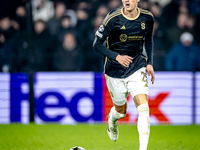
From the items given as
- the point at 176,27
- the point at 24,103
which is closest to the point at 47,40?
the point at 24,103

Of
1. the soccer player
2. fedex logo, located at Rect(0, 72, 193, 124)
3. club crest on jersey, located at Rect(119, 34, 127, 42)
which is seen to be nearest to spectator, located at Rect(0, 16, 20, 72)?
fedex logo, located at Rect(0, 72, 193, 124)

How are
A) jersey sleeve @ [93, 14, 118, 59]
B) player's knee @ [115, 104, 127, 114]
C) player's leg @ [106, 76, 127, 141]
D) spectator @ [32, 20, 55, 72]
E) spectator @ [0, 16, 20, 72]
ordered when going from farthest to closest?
spectator @ [32, 20, 55, 72] < spectator @ [0, 16, 20, 72] < player's knee @ [115, 104, 127, 114] < player's leg @ [106, 76, 127, 141] < jersey sleeve @ [93, 14, 118, 59]

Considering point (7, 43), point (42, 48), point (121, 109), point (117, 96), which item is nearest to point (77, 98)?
point (42, 48)

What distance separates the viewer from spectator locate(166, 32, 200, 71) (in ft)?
24.8

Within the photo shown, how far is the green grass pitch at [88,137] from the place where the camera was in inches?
196

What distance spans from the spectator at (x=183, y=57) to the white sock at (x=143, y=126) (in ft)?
13.2

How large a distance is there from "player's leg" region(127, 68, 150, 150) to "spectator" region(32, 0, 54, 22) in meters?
4.21

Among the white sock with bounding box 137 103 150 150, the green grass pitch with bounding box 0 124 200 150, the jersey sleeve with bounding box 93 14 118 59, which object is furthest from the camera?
the green grass pitch with bounding box 0 124 200 150

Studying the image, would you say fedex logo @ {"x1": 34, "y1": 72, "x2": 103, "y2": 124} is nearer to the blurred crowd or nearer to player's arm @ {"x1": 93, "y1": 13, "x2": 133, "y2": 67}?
the blurred crowd

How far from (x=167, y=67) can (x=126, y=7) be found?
3.93 metres

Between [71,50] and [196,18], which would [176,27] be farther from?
[71,50]

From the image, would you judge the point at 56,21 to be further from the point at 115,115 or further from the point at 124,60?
the point at 124,60

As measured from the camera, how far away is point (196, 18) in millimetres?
7922

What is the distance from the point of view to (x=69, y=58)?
25.1 feet
